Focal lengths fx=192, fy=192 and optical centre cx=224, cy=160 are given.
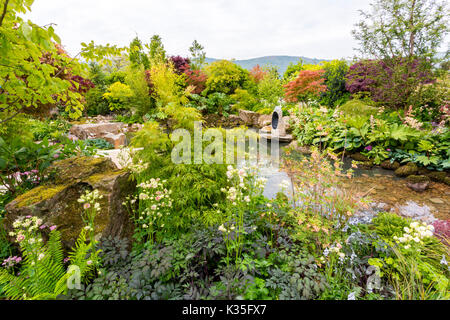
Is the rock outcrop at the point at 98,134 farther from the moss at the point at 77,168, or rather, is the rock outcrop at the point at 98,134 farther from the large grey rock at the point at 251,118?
the large grey rock at the point at 251,118

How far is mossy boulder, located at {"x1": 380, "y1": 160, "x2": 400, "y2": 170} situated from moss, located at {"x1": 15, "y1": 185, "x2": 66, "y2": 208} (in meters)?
5.78

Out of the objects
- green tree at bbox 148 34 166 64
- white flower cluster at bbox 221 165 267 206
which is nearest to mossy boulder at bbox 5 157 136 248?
white flower cluster at bbox 221 165 267 206

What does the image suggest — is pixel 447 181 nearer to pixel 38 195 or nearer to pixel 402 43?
pixel 402 43

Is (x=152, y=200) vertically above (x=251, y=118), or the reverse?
(x=251, y=118)

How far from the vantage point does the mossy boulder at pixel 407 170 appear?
3.93m

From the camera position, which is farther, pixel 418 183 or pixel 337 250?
pixel 418 183

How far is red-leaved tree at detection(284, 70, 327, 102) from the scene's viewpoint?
8.91 m

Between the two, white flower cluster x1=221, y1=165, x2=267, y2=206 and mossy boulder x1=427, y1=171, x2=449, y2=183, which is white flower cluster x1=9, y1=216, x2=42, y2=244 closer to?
white flower cluster x1=221, y1=165, x2=267, y2=206

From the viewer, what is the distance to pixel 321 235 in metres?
1.71

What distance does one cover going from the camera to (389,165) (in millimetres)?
4348

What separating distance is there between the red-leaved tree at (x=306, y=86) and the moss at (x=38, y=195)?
376 inches

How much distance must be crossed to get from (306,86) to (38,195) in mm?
10193

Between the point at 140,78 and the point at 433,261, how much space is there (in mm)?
11879

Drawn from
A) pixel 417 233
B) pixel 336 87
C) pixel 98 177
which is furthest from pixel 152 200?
pixel 336 87
